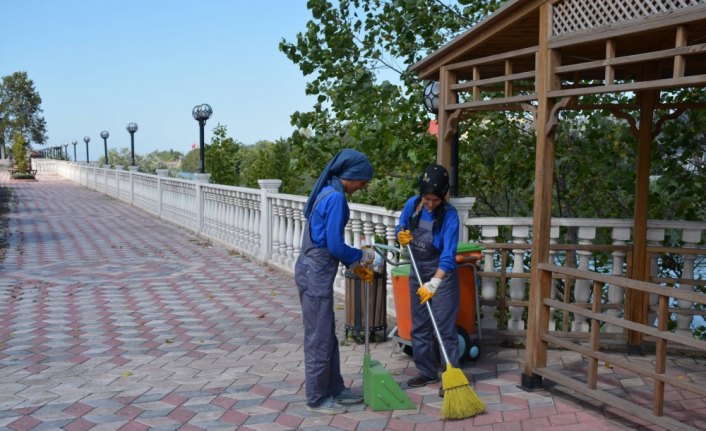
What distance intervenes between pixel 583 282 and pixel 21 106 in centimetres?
10450

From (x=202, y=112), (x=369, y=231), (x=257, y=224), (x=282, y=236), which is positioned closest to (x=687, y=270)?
(x=369, y=231)

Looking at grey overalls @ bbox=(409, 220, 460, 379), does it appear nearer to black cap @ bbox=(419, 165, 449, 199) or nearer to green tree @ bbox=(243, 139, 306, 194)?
black cap @ bbox=(419, 165, 449, 199)

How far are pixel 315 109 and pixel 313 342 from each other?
605 centimetres

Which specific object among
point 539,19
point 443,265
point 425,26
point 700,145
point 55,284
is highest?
point 425,26

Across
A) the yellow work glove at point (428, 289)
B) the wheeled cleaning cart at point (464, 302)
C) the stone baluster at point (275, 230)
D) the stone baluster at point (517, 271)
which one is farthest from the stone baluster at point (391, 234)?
the stone baluster at point (275, 230)

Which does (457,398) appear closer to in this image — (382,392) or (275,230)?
(382,392)

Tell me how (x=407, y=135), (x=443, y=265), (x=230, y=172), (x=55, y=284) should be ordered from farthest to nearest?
1. (x=230, y=172)
2. (x=55, y=284)
3. (x=407, y=135)
4. (x=443, y=265)

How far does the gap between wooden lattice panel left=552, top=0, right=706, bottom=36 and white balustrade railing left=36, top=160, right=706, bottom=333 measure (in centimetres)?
174

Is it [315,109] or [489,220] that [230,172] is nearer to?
[315,109]

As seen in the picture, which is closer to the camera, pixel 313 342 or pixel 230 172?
pixel 313 342

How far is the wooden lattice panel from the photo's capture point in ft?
13.6

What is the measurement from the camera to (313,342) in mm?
4543

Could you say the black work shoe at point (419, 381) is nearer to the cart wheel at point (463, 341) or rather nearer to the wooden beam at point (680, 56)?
the cart wheel at point (463, 341)

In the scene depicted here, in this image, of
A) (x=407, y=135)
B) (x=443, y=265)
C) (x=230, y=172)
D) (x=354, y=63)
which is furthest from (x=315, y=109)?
(x=230, y=172)
